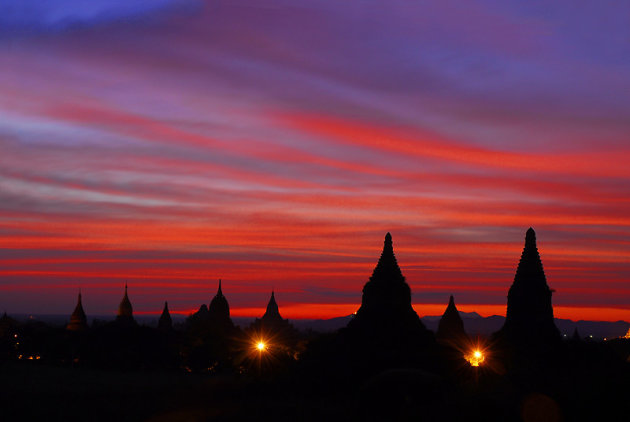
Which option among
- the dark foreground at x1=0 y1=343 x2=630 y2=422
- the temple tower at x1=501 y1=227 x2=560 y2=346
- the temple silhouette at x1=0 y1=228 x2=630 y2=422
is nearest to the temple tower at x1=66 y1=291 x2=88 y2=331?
the temple silhouette at x1=0 y1=228 x2=630 y2=422

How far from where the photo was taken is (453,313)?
72062mm

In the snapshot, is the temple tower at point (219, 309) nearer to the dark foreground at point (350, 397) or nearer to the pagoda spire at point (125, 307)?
the pagoda spire at point (125, 307)

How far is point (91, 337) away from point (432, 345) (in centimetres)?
4425

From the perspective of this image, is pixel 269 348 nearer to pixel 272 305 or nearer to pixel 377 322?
pixel 377 322

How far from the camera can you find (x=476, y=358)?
43906 mm

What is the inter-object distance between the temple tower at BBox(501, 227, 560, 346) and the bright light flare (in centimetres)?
272

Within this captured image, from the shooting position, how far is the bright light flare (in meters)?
43.8

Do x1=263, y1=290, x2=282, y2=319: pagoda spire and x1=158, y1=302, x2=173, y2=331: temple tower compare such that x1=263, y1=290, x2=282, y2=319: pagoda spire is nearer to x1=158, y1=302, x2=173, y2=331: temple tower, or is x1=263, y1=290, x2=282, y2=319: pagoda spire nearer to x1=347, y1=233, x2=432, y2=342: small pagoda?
x1=158, y1=302, x2=173, y2=331: temple tower

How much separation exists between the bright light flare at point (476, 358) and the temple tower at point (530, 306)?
8.92 ft

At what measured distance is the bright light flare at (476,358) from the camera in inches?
1725

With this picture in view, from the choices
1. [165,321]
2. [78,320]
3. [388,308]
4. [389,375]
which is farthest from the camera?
[165,321]

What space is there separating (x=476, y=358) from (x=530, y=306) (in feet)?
18.2

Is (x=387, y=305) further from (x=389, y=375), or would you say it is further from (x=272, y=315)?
(x=272, y=315)

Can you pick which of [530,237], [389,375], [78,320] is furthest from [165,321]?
[389,375]
